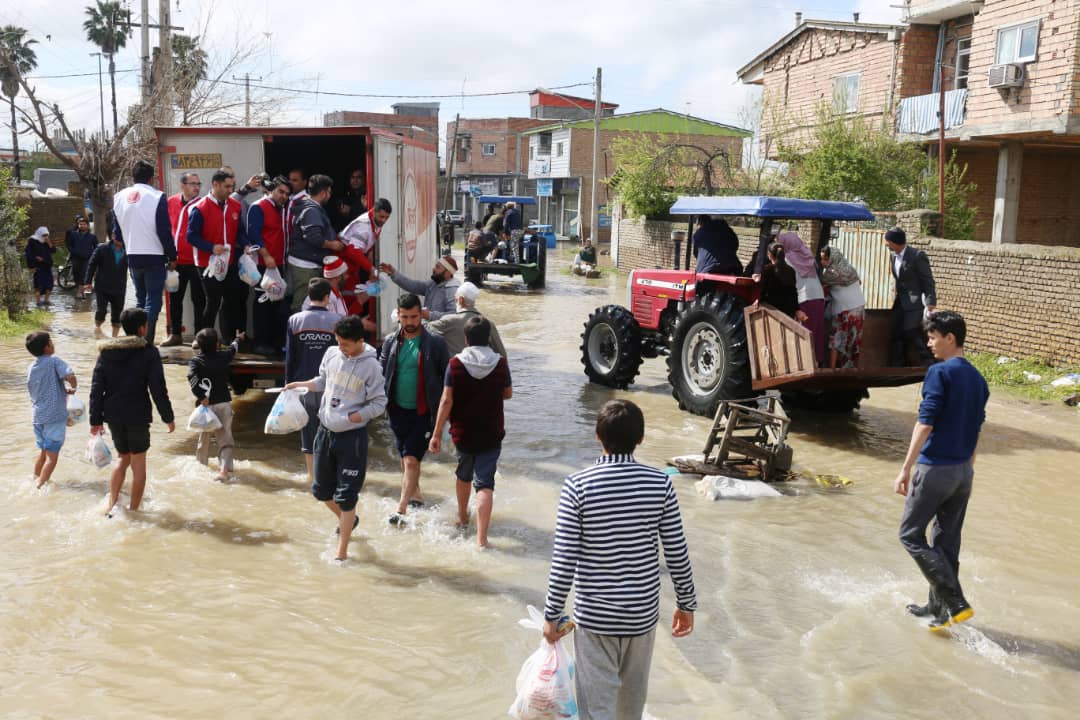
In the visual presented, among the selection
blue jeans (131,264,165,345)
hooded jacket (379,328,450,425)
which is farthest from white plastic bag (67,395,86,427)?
hooded jacket (379,328,450,425)

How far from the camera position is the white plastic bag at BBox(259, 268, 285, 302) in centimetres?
864

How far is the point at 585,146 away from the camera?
4975cm

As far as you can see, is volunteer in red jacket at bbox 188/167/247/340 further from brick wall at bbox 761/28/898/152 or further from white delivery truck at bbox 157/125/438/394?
brick wall at bbox 761/28/898/152

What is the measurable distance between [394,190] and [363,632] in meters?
5.49

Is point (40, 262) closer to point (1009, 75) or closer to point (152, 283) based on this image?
point (152, 283)

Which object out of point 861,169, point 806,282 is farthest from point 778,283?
point 861,169

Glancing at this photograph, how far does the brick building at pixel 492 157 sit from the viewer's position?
61.4 m

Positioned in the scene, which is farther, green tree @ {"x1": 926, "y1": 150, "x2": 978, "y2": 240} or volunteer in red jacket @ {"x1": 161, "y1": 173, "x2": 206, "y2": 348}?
green tree @ {"x1": 926, "y1": 150, "x2": 978, "y2": 240}

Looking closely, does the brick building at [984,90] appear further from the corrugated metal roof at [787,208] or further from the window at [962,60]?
the corrugated metal roof at [787,208]

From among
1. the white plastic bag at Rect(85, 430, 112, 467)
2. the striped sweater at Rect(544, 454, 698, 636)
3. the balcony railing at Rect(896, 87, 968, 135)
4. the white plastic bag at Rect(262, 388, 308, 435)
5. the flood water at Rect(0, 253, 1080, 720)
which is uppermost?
the balcony railing at Rect(896, 87, 968, 135)

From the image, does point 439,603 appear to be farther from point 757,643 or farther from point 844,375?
point 844,375

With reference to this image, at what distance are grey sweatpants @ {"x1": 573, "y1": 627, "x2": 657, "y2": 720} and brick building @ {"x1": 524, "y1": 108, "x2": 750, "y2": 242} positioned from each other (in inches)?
1743

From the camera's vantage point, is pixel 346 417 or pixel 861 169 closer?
pixel 346 417

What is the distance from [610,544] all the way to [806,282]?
642cm
